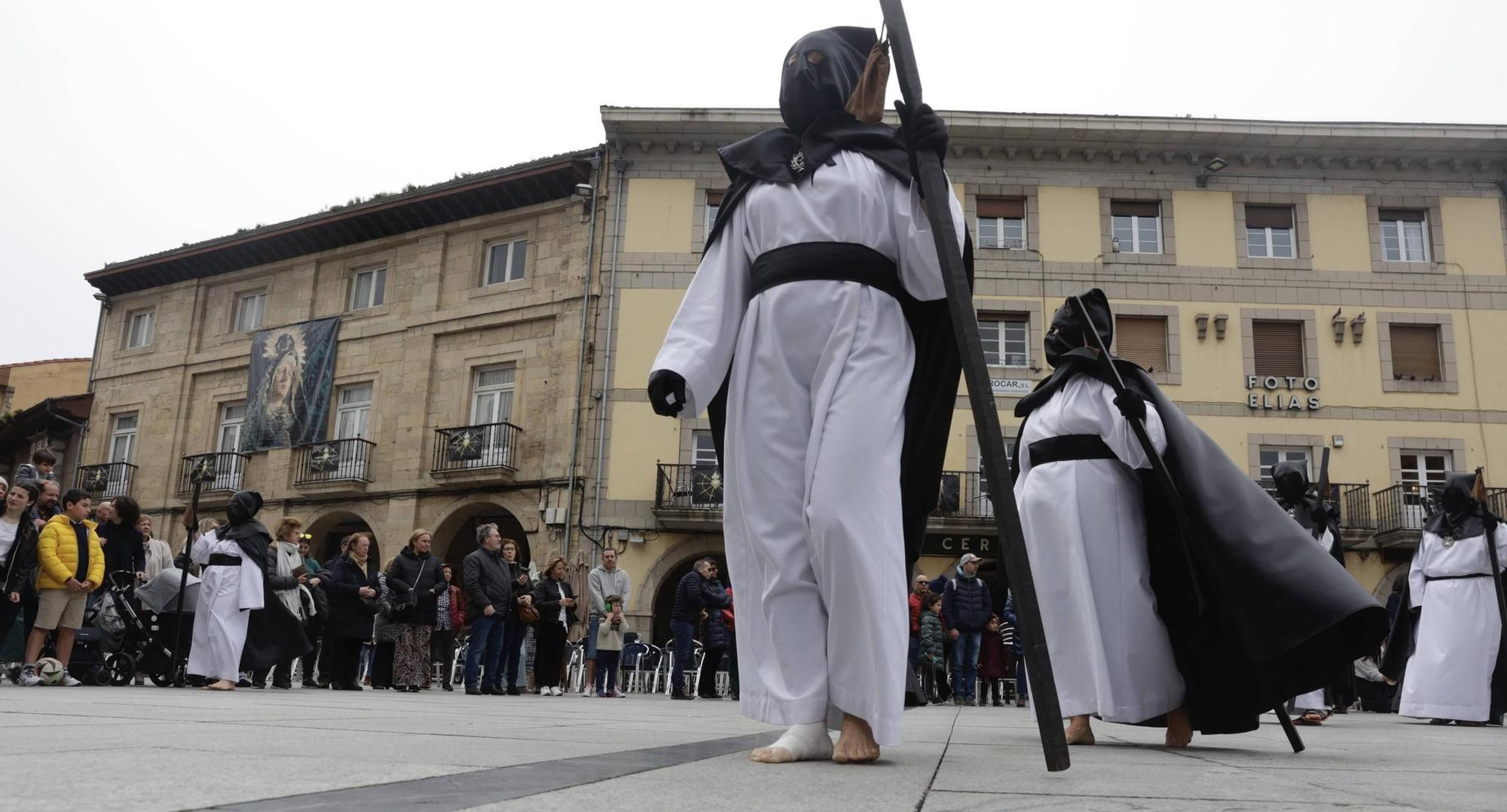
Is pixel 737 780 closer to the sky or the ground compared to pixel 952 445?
closer to the ground

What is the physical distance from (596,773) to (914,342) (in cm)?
178

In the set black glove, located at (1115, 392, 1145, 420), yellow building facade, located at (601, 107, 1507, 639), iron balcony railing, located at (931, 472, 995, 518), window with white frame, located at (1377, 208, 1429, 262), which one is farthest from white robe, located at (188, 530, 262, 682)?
window with white frame, located at (1377, 208, 1429, 262)

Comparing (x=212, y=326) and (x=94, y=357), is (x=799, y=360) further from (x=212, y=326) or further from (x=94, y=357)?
(x=94, y=357)

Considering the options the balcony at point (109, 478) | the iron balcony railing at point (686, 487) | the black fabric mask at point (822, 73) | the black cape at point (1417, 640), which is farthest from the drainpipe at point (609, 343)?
the black fabric mask at point (822, 73)

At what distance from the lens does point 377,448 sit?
2617 cm

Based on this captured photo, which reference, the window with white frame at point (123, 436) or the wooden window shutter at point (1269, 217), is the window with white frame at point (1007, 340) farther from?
the window with white frame at point (123, 436)

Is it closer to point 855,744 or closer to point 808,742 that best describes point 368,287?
point 808,742

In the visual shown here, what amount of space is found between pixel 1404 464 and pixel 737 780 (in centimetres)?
2503

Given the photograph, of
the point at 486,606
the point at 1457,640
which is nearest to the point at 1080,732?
the point at 1457,640

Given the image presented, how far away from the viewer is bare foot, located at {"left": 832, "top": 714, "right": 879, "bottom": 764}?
2799mm

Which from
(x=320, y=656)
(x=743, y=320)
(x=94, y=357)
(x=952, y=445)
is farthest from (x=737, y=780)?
(x=94, y=357)

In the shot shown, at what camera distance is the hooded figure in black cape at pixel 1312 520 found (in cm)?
795

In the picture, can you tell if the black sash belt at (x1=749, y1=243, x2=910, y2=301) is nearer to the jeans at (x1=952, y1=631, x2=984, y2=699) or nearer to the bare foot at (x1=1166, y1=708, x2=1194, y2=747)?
the bare foot at (x1=1166, y1=708, x2=1194, y2=747)

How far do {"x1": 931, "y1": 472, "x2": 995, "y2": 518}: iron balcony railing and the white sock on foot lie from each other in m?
20.5
